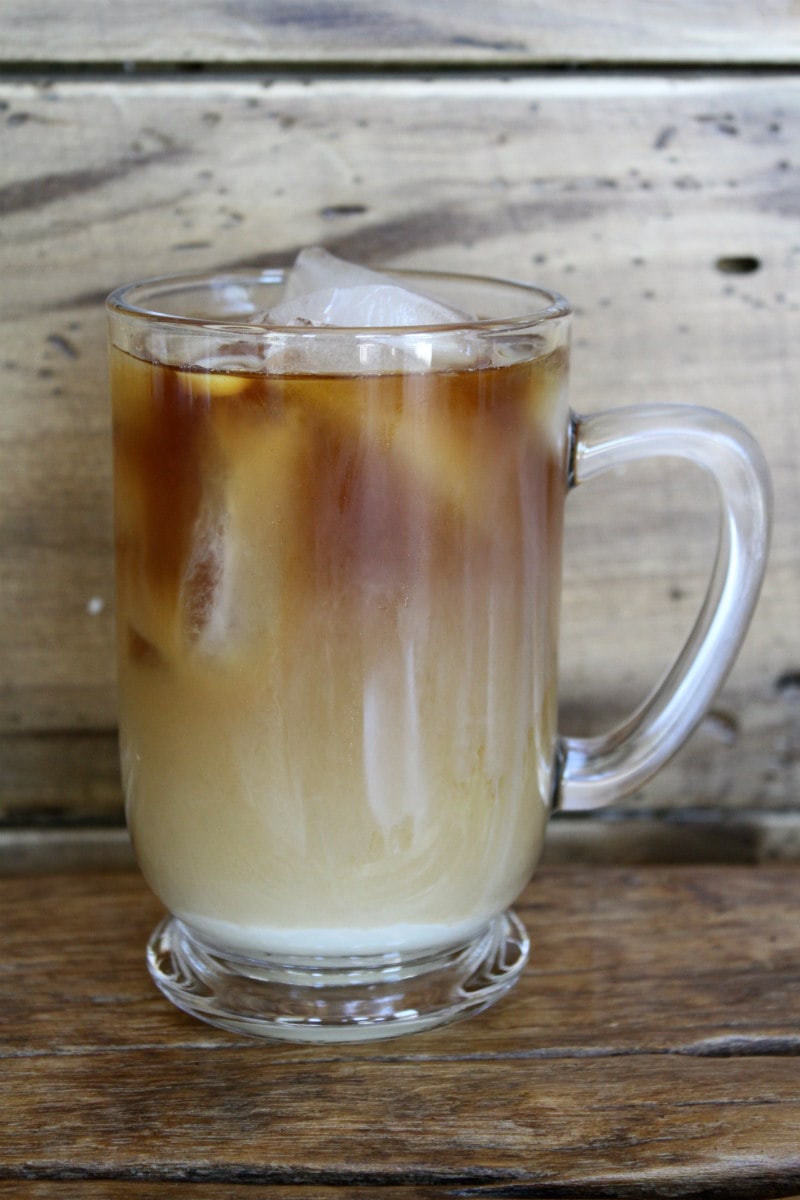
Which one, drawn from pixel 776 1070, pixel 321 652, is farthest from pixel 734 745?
pixel 321 652

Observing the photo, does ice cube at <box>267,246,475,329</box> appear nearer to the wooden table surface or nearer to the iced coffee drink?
the iced coffee drink

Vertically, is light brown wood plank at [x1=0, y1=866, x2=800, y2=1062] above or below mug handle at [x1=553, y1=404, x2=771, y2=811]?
below

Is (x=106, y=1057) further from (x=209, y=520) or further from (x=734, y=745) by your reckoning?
(x=734, y=745)

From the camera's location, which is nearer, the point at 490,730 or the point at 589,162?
the point at 490,730

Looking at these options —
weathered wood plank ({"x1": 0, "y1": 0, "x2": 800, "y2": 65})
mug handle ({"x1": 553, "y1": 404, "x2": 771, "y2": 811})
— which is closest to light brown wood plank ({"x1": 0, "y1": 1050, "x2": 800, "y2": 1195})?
mug handle ({"x1": 553, "y1": 404, "x2": 771, "y2": 811})

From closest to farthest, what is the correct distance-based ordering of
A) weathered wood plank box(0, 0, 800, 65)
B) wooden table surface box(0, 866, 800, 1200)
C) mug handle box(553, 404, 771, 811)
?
wooden table surface box(0, 866, 800, 1200) → mug handle box(553, 404, 771, 811) → weathered wood plank box(0, 0, 800, 65)

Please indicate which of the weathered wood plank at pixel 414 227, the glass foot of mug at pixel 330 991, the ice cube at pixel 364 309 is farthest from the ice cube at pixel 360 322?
the glass foot of mug at pixel 330 991
